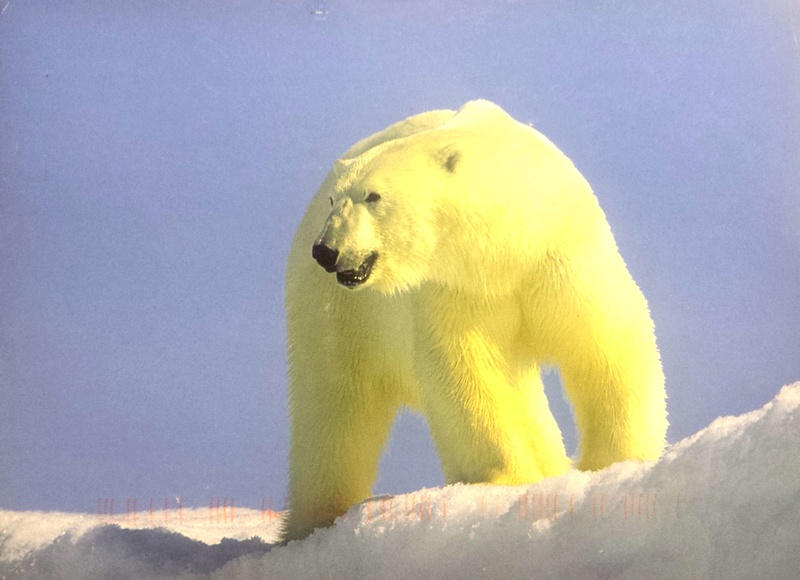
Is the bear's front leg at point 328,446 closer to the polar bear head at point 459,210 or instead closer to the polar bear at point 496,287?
the polar bear at point 496,287

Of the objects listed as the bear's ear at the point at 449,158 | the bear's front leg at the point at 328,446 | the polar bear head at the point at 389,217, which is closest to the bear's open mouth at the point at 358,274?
the polar bear head at the point at 389,217

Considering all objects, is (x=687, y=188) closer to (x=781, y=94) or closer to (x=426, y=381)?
(x=781, y=94)

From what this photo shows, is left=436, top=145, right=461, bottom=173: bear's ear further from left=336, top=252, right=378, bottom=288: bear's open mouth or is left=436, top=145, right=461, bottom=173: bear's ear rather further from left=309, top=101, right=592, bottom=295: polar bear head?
left=336, top=252, right=378, bottom=288: bear's open mouth

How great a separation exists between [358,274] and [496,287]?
1.15 feet

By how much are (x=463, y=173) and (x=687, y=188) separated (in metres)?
0.55

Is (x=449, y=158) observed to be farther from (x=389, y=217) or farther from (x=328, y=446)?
(x=328, y=446)

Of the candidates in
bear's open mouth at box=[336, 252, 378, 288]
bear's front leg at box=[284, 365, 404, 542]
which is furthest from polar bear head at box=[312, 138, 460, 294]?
bear's front leg at box=[284, 365, 404, 542]

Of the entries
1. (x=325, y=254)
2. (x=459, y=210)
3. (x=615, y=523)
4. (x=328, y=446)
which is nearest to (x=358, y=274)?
(x=325, y=254)

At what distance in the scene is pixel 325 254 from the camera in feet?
6.67

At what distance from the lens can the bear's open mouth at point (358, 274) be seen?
82.0 inches

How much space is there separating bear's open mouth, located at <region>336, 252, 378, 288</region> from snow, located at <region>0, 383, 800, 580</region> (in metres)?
0.49

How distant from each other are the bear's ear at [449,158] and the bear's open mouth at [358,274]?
0.26 m

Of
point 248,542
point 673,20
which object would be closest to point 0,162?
point 248,542

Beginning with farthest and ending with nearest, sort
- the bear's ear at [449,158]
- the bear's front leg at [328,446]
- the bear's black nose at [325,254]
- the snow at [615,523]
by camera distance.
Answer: the bear's front leg at [328,446] → the bear's ear at [449,158] → the bear's black nose at [325,254] → the snow at [615,523]
